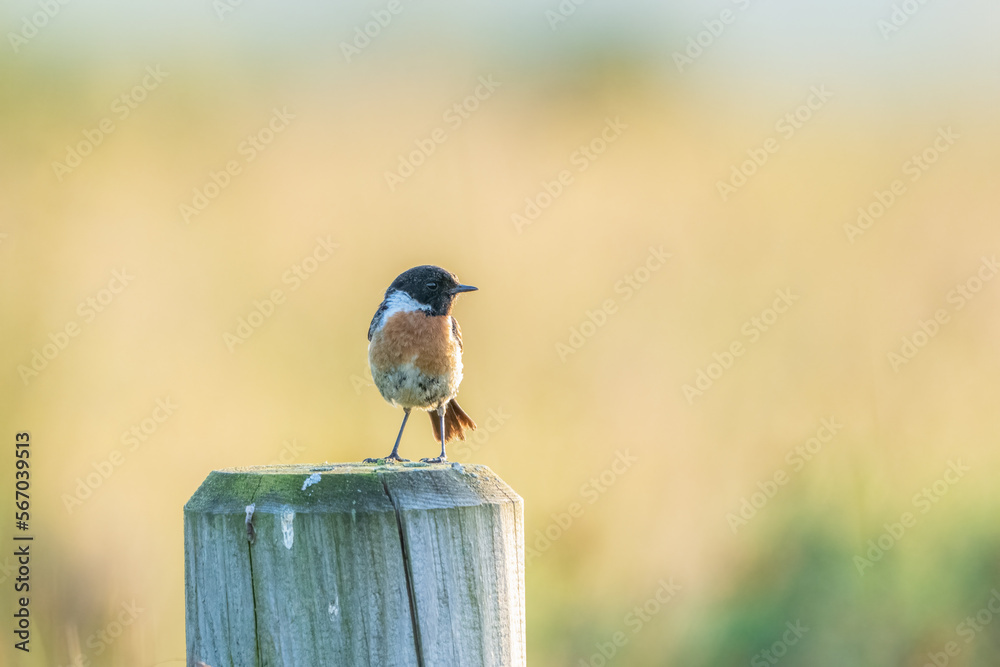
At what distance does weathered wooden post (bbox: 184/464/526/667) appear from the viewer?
184 cm

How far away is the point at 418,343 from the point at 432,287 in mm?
258

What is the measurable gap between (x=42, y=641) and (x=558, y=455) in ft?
8.57

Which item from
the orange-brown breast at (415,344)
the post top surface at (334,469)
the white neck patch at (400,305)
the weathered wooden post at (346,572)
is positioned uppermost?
the white neck patch at (400,305)

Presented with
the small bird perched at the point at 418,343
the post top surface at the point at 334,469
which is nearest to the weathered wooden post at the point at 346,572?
the post top surface at the point at 334,469

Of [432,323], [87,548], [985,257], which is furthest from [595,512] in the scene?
[985,257]

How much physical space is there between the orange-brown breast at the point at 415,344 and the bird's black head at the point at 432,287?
7cm

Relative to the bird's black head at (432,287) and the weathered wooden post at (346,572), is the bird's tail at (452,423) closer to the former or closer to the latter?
the bird's black head at (432,287)

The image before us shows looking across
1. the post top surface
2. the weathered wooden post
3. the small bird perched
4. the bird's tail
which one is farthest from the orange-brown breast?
the weathered wooden post

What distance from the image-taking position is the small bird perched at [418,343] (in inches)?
155

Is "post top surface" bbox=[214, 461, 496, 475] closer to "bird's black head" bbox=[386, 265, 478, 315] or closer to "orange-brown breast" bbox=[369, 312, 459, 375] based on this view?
"orange-brown breast" bbox=[369, 312, 459, 375]

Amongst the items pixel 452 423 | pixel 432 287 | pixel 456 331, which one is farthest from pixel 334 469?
pixel 452 423

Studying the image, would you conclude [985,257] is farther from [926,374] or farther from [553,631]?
[553,631]

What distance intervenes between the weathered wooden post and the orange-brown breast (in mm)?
1960

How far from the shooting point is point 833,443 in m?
5.32
